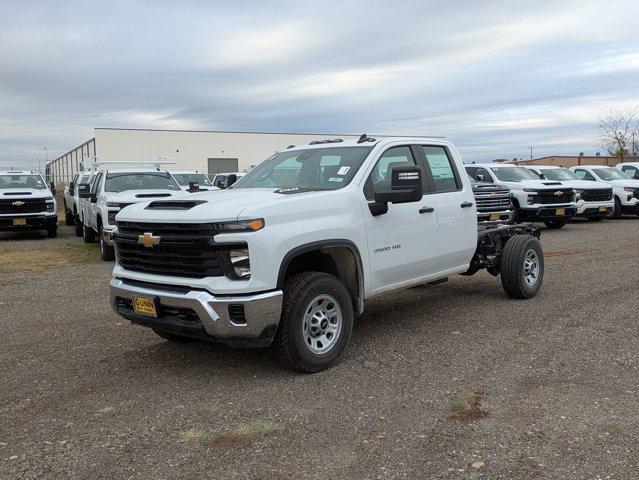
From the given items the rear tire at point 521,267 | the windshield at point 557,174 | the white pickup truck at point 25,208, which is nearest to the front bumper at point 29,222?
the white pickup truck at point 25,208

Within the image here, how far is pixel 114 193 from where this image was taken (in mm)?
12422

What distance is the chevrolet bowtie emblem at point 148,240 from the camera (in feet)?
16.1

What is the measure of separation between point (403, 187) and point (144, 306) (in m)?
2.39

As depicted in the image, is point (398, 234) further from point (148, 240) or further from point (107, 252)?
point (107, 252)

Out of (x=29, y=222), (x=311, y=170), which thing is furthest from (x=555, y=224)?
(x=29, y=222)

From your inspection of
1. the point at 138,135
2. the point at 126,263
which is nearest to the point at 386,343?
the point at 126,263

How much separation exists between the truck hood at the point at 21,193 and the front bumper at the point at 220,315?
12835 millimetres

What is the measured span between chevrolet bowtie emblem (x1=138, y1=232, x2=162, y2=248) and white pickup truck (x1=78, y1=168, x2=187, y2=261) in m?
6.74

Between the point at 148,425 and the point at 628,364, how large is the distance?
12.8 feet

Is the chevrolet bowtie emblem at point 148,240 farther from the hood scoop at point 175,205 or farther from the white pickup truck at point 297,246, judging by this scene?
the hood scoop at point 175,205

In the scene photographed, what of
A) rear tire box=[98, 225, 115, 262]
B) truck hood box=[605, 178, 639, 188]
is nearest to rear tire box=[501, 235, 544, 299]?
rear tire box=[98, 225, 115, 262]

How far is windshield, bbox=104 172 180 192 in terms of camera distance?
1290cm

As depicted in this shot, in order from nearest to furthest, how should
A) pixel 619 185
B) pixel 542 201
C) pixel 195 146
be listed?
pixel 542 201, pixel 619 185, pixel 195 146

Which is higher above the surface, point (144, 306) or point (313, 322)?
point (144, 306)
